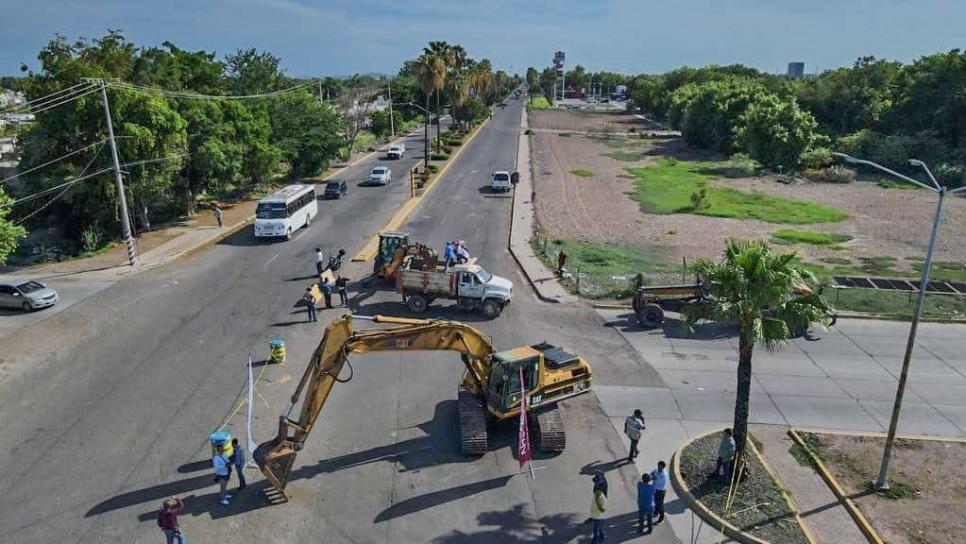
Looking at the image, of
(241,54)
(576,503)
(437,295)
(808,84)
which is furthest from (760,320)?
(808,84)

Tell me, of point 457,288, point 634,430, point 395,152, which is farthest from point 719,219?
point 395,152

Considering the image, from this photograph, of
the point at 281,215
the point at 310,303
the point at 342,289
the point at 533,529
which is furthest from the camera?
the point at 281,215

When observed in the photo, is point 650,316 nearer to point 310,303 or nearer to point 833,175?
point 310,303

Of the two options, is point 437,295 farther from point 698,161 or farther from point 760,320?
point 698,161

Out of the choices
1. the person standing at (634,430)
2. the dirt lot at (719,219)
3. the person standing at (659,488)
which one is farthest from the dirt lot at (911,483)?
the dirt lot at (719,219)

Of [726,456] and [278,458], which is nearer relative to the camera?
[278,458]

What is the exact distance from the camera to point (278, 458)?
1522cm

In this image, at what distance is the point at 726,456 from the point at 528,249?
2348cm

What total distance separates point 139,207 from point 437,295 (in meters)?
23.1

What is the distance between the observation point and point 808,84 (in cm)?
10288

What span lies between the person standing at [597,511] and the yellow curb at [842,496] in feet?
19.3

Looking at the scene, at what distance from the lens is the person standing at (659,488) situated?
14289 mm

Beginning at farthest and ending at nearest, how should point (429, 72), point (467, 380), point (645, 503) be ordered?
1. point (429, 72)
2. point (467, 380)
3. point (645, 503)

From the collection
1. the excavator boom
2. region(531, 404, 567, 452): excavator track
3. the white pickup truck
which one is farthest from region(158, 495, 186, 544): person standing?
the white pickup truck
